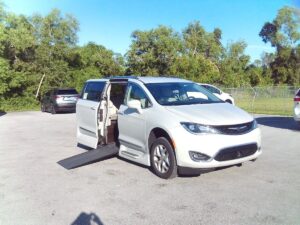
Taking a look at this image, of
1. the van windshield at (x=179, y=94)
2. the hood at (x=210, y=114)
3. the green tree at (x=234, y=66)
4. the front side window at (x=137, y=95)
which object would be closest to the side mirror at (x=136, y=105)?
the front side window at (x=137, y=95)

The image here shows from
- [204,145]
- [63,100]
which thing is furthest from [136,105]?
[63,100]

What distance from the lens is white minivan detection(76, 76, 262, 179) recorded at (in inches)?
248

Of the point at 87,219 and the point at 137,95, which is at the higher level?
the point at 137,95

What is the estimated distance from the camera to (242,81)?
151 ft

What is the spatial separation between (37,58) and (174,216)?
29.6 metres

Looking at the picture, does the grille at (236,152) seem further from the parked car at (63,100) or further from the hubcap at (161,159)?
the parked car at (63,100)

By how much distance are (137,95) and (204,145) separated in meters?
2.21

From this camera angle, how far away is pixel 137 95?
7887 mm

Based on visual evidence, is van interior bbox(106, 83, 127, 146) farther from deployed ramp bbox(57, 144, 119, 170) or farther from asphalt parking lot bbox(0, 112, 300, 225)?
asphalt parking lot bbox(0, 112, 300, 225)

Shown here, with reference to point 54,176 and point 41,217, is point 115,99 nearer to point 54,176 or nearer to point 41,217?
point 54,176

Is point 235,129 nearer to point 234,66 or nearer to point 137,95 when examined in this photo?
point 137,95

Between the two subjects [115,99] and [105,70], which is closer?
[115,99]

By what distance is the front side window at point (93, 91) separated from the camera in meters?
9.09

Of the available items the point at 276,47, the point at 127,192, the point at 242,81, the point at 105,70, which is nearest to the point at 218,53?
the point at 242,81
